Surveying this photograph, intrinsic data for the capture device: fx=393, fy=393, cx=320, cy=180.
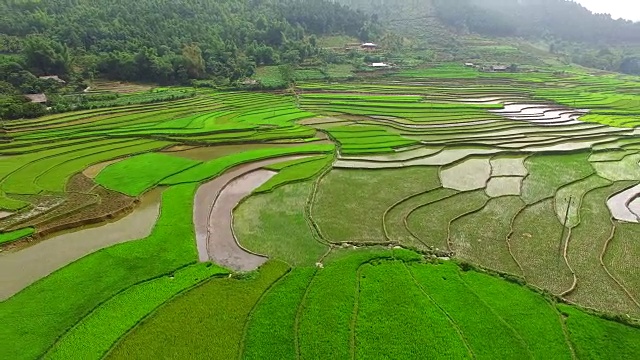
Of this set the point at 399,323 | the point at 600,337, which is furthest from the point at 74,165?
the point at 600,337

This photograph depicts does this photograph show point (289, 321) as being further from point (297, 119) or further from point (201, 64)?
point (201, 64)

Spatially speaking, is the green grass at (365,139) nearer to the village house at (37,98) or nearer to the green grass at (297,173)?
the green grass at (297,173)

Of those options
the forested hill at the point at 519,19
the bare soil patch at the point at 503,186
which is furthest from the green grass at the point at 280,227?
the forested hill at the point at 519,19

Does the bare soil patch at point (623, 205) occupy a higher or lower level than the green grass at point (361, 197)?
lower

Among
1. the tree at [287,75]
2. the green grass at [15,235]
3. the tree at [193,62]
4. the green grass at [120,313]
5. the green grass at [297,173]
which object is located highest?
the tree at [193,62]

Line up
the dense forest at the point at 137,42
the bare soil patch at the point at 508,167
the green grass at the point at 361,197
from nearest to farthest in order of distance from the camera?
1. the green grass at the point at 361,197
2. the bare soil patch at the point at 508,167
3. the dense forest at the point at 137,42

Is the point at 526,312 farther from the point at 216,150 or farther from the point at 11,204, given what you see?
the point at 216,150
